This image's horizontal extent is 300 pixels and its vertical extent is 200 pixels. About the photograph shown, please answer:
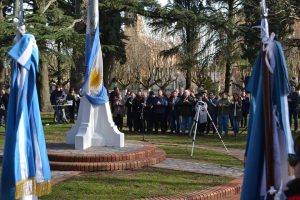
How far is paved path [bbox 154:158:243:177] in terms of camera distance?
429 inches

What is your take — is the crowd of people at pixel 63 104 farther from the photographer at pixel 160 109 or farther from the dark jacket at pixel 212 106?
the dark jacket at pixel 212 106

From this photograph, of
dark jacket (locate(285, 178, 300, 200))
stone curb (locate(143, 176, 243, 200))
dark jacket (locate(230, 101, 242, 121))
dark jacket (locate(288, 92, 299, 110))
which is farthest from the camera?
dark jacket (locate(230, 101, 242, 121))

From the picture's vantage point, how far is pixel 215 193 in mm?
8711

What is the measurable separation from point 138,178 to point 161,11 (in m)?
19.8

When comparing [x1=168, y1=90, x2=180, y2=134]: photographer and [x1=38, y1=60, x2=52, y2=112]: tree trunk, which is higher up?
[x1=38, y1=60, x2=52, y2=112]: tree trunk

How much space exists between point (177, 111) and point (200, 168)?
8.81 metres

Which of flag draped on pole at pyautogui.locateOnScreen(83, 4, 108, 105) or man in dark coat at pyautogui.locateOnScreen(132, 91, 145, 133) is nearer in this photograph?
flag draped on pole at pyautogui.locateOnScreen(83, 4, 108, 105)

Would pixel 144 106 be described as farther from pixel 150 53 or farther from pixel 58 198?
pixel 150 53

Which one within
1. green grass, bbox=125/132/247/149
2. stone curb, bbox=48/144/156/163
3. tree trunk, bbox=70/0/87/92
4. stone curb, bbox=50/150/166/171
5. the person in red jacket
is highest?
tree trunk, bbox=70/0/87/92

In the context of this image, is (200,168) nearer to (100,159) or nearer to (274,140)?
(100,159)

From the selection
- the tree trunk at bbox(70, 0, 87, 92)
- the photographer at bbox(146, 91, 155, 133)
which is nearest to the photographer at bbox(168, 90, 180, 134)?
the photographer at bbox(146, 91, 155, 133)

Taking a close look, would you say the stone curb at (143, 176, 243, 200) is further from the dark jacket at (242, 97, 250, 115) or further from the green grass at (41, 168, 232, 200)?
the dark jacket at (242, 97, 250, 115)

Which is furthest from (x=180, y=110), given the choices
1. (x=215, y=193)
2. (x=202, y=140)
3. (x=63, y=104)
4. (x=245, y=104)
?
(x=215, y=193)

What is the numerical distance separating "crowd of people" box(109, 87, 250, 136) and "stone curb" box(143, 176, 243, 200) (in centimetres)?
975
